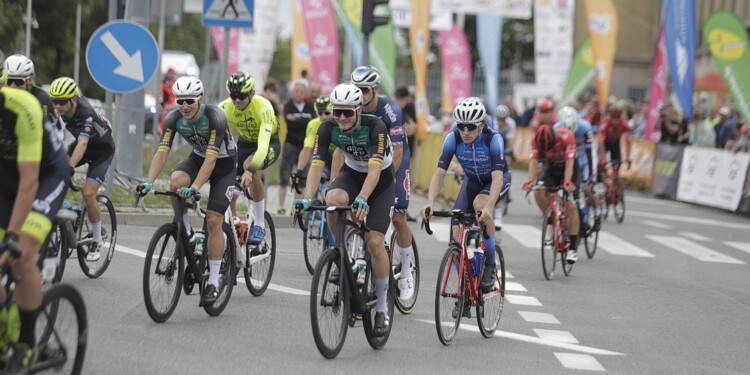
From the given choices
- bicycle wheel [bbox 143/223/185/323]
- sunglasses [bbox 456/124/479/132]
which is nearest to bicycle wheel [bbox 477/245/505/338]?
sunglasses [bbox 456/124/479/132]

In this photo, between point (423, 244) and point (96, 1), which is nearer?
point (423, 244)

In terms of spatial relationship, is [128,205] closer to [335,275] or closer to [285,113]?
[285,113]

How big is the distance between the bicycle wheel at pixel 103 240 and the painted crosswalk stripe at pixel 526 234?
7.07 m

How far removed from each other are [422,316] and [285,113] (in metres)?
8.05

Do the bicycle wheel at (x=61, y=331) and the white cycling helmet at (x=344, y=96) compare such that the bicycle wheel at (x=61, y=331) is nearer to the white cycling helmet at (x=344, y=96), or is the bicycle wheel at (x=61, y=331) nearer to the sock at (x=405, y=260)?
the white cycling helmet at (x=344, y=96)

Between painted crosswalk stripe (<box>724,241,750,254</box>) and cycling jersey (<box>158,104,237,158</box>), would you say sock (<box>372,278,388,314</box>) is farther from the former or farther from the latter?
painted crosswalk stripe (<box>724,241,750,254</box>)

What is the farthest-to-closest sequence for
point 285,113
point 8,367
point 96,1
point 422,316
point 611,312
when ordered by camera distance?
point 96,1 → point 285,113 → point 611,312 → point 422,316 → point 8,367

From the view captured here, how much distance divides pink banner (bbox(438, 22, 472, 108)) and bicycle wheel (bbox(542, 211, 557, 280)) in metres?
22.8

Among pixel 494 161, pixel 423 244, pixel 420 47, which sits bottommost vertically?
pixel 423 244

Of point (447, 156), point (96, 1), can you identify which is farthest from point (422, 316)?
point (96, 1)

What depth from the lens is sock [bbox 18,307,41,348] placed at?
243 inches

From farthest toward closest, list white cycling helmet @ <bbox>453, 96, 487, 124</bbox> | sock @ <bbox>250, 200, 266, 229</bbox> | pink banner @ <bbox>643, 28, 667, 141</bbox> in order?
pink banner @ <bbox>643, 28, 667, 141</bbox>
sock @ <bbox>250, 200, 266, 229</bbox>
white cycling helmet @ <bbox>453, 96, 487, 124</bbox>

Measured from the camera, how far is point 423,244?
54.4ft

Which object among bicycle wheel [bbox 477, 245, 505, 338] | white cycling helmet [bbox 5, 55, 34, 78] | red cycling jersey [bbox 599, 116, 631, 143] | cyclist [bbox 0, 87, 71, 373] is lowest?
bicycle wheel [bbox 477, 245, 505, 338]
